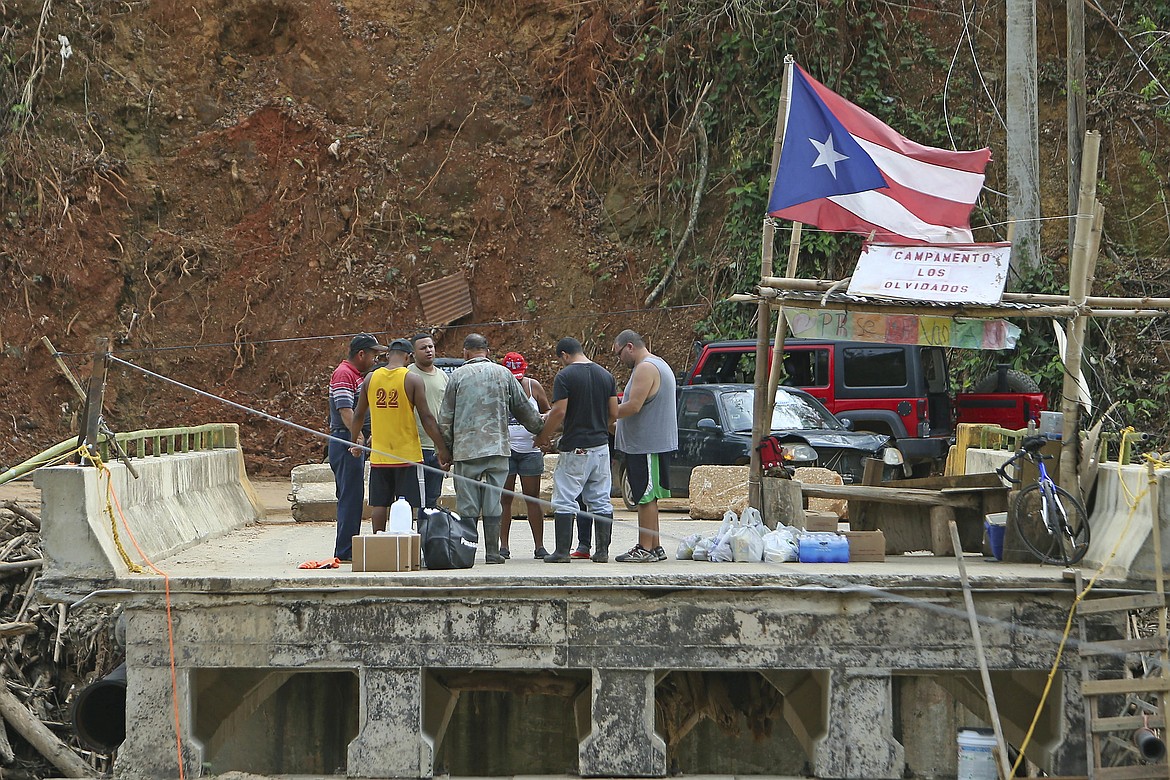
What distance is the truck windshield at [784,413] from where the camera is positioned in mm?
14984

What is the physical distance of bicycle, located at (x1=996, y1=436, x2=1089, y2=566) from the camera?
831cm

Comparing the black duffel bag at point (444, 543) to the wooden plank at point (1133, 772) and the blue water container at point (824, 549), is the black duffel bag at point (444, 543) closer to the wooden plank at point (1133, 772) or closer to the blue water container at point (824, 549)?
the blue water container at point (824, 549)

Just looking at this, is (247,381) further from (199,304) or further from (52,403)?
A: (52,403)

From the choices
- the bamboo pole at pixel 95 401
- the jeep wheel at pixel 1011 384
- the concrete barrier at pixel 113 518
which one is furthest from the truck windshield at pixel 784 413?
the bamboo pole at pixel 95 401

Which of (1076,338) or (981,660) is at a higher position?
(1076,338)

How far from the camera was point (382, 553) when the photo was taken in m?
8.08

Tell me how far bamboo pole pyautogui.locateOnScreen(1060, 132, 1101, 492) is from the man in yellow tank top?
4.52 m

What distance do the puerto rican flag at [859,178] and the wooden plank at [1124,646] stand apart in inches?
141

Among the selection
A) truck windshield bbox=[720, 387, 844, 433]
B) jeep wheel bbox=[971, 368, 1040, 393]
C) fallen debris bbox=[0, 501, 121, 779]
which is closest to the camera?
fallen debris bbox=[0, 501, 121, 779]

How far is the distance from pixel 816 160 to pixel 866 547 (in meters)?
3.20

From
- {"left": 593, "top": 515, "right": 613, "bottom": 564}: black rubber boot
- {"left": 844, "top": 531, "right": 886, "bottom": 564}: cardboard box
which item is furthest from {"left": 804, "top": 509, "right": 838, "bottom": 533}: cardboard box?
{"left": 593, "top": 515, "right": 613, "bottom": 564}: black rubber boot

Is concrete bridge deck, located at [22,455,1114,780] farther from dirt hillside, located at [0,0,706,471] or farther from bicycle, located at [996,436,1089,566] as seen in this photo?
dirt hillside, located at [0,0,706,471]

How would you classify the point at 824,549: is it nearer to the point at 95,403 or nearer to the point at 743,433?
the point at 95,403

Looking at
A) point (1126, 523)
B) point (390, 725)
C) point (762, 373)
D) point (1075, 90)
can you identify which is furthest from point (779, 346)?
point (1075, 90)
